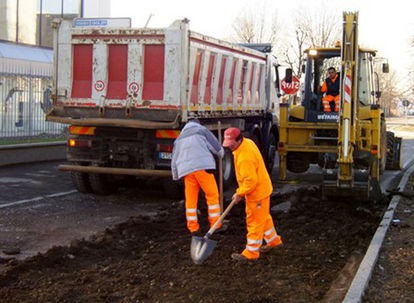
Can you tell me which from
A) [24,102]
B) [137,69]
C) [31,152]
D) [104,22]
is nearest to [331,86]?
[137,69]

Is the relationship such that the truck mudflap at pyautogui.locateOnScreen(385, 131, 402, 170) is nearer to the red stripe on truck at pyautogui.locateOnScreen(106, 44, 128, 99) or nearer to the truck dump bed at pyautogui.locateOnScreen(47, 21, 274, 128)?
the truck dump bed at pyautogui.locateOnScreen(47, 21, 274, 128)

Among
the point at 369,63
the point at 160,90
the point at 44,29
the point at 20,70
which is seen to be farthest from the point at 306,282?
the point at 44,29

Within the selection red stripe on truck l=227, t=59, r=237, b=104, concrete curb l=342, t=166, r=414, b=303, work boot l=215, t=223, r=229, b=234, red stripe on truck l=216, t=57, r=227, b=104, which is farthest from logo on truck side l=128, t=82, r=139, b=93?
concrete curb l=342, t=166, r=414, b=303

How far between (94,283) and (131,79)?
16.6 ft

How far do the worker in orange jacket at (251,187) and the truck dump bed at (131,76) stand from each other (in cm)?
320

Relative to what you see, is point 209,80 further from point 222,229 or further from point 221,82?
point 222,229

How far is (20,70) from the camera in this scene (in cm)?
1616

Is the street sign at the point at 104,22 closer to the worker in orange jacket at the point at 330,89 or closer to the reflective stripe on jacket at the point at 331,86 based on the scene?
the worker in orange jacket at the point at 330,89

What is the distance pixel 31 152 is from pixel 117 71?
687cm

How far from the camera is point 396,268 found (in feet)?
20.2

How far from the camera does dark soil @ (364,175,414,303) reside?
17.5 ft

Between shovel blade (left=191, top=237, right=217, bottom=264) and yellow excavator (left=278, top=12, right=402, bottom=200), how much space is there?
405 centimetres

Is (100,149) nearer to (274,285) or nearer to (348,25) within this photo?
(348,25)

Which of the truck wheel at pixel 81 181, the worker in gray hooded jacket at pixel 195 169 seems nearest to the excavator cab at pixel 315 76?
the truck wheel at pixel 81 181
